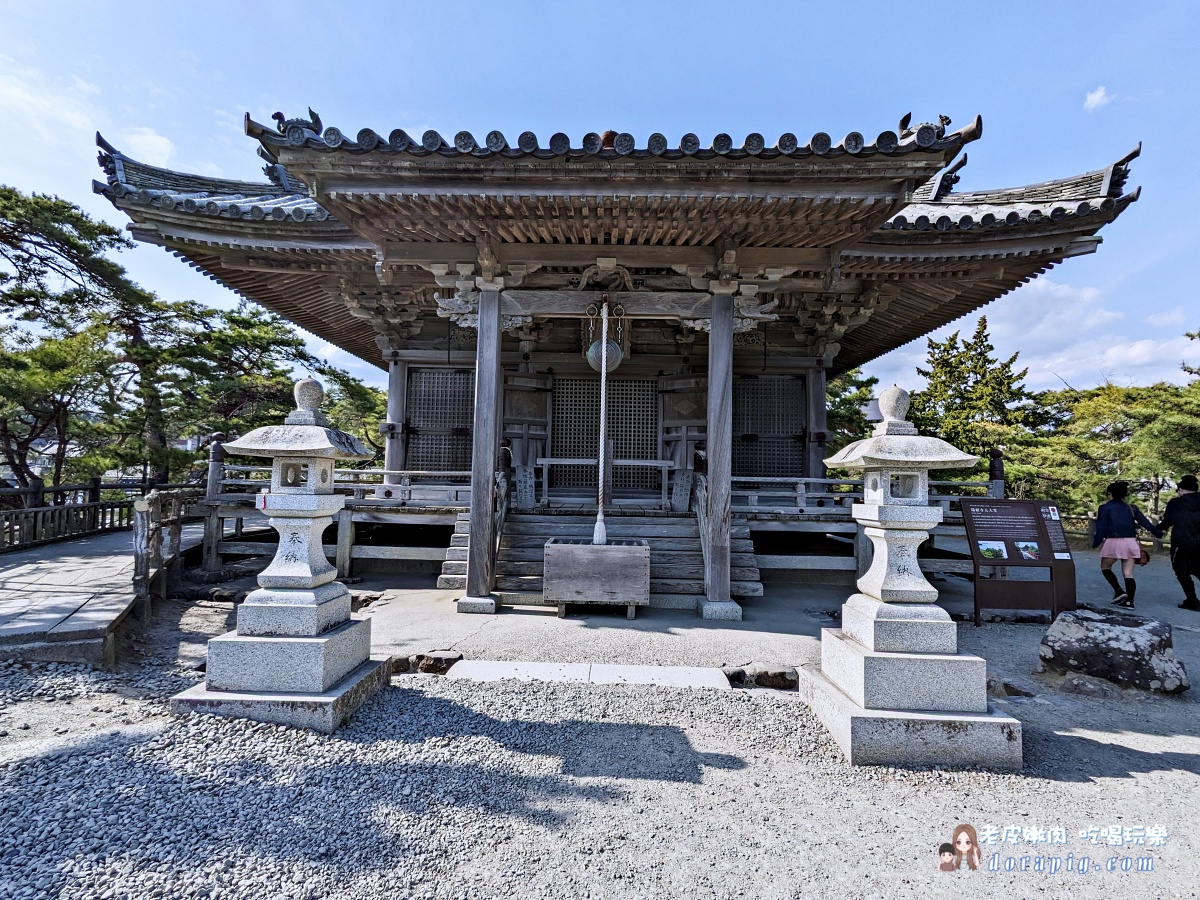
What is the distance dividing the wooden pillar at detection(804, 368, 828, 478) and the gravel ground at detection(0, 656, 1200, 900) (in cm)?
627

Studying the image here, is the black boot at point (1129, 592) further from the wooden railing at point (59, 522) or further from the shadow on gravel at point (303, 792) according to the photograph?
the wooden railing at point (59, 522)

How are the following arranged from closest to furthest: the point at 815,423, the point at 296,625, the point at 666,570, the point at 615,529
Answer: the point at 296,625 < the point at 666,570 < the point at 615,529 < the point at 815,423

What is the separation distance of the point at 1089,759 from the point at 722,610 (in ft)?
11.0

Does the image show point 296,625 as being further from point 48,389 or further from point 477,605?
point 48,389

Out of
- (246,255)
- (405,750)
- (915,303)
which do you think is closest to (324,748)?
(405,750)

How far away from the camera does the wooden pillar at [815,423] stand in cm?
978

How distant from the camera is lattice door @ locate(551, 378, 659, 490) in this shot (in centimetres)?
1045

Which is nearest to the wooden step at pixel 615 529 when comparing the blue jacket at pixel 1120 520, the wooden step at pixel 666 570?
the wooden step at pixel 666 570

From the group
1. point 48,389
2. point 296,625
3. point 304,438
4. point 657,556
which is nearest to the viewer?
point 296,625

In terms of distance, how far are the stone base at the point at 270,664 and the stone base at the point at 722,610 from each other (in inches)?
165

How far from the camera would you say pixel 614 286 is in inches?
277

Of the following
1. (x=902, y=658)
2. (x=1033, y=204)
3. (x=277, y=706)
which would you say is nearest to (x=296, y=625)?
(x=277, y=706)

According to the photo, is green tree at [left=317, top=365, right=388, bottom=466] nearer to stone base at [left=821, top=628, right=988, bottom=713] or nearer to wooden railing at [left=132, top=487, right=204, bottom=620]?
wooden railing at [left=132, top=487, right=204, bottom=620]

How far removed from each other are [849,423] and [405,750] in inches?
689
